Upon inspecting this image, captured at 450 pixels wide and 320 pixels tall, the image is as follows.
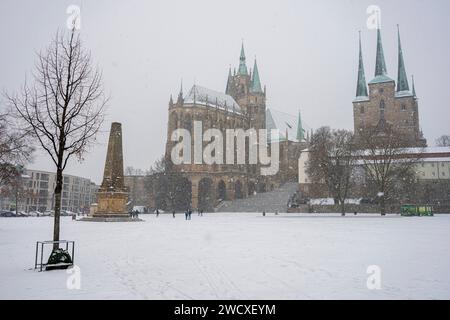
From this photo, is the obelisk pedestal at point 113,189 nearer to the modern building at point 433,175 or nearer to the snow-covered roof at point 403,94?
the modern building at point 433,175

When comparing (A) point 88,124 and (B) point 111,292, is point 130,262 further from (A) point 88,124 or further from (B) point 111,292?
(A) point 88,124

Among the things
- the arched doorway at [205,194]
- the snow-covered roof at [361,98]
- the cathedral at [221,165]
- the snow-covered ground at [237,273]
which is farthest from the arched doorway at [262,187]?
the snow-covered ground at [237,273]

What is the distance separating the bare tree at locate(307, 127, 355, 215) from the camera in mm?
47219

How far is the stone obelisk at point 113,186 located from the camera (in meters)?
31.6

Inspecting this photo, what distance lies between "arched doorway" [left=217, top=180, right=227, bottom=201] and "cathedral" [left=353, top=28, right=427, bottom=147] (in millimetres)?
32299

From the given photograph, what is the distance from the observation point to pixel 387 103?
82938mm

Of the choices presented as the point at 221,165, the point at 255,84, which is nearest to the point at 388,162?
the point at 221,165

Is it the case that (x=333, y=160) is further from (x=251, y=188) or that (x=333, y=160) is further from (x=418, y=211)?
(x=251, y=188)

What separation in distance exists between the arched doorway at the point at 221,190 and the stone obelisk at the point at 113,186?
136 feet

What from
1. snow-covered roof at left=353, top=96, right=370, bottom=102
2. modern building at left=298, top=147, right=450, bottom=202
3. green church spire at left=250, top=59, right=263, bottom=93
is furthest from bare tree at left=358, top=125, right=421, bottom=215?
green church spire at left=250, top=59, right=263, bottom=93

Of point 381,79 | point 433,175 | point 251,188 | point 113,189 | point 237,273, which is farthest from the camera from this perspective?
point 381,79

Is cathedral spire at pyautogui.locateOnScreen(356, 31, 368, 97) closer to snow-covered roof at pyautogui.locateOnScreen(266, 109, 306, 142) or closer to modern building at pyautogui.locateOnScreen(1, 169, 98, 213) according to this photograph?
snow-covered roof at pyautogui.locateOnScreen(266, 109, 306, 142)

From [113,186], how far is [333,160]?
101ft
